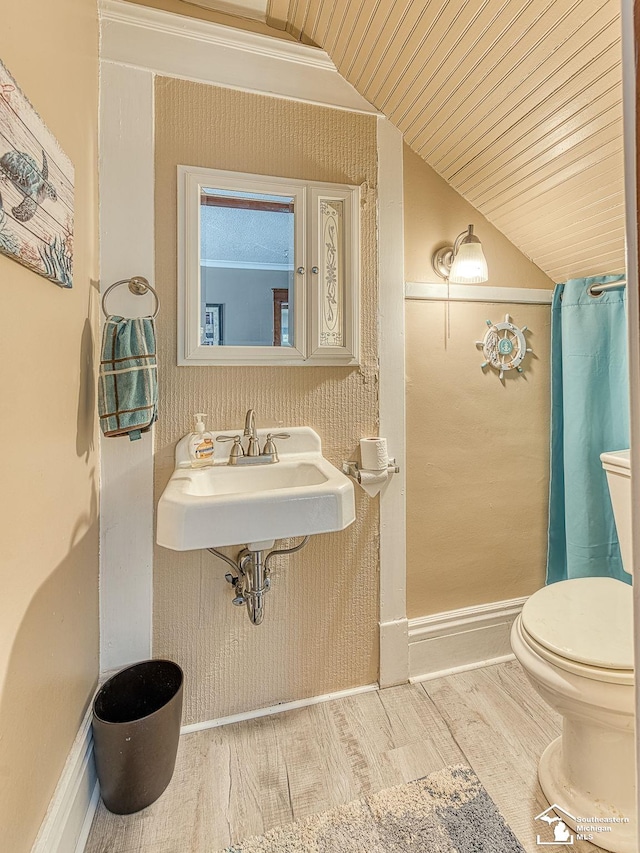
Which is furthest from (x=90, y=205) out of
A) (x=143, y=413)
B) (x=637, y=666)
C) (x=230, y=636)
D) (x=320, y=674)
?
(x=320, y=674)

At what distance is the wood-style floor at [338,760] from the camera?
112 cm

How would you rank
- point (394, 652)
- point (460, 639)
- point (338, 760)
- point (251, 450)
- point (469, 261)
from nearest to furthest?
point (338, 760) → point (251, 450) → point (469, 261) → point (394, 652) → point (460, 639)

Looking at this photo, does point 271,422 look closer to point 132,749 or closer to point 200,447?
point 200,447

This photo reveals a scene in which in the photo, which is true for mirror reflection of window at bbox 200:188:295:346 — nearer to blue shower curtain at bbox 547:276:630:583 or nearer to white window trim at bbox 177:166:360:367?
white window trim at bbox 177:166:360:367

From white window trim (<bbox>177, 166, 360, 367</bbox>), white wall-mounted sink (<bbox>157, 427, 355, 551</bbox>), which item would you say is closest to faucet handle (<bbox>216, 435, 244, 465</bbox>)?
white wall-mounted sink (<bbox>157, 427, 355, 551</bbox>)

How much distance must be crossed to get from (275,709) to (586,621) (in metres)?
1.07

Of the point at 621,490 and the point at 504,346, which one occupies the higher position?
the point at 504,346

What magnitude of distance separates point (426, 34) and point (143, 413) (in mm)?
1341

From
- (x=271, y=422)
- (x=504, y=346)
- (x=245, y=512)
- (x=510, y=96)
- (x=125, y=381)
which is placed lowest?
(x=245, y=512)

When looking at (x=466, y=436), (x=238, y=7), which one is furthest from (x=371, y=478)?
(x=238, y=7)

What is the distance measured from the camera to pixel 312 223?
1.46m

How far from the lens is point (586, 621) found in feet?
3.73

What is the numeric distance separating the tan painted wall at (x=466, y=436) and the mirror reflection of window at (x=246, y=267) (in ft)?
1.58

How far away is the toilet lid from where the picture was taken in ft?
3.34
